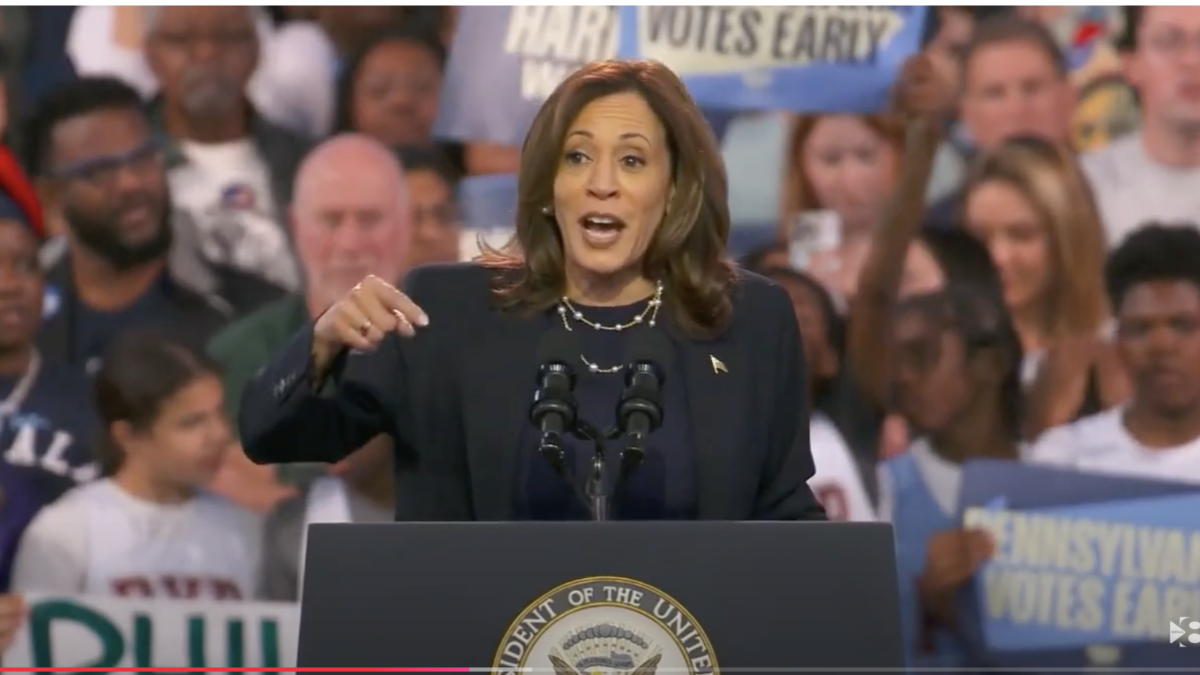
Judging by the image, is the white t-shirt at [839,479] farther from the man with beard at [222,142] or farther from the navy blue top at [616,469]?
the navy blue top at [616,469]

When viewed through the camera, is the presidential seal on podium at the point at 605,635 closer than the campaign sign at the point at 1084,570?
Yes

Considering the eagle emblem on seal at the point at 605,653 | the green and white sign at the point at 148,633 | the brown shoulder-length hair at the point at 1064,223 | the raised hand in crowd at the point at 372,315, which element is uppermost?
the brown shoulder-length hair at the point at 1064,223

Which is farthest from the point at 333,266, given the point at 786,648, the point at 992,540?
the point at 786,648

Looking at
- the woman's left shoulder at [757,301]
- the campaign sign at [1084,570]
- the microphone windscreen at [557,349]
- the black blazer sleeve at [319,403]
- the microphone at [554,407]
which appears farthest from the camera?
the campaign sign at [1084,570]

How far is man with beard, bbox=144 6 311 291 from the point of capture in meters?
3.85

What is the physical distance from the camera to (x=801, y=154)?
3854 mm

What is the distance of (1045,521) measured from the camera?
12.5ft

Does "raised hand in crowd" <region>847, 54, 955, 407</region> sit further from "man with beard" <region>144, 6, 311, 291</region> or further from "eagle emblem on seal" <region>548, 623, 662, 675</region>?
"eagle emblem on seal" <region>548, 623, 662, 675</region>

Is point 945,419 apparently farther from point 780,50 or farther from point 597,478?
point 597,478

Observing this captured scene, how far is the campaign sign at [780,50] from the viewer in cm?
384

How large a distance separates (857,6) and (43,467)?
246 centimetres

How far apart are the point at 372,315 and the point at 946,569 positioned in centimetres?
244

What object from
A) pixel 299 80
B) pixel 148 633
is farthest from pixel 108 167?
pixel 148 633

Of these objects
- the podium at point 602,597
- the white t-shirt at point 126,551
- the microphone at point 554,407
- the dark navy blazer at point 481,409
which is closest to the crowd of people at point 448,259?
the white t-shirt at point 126,551
